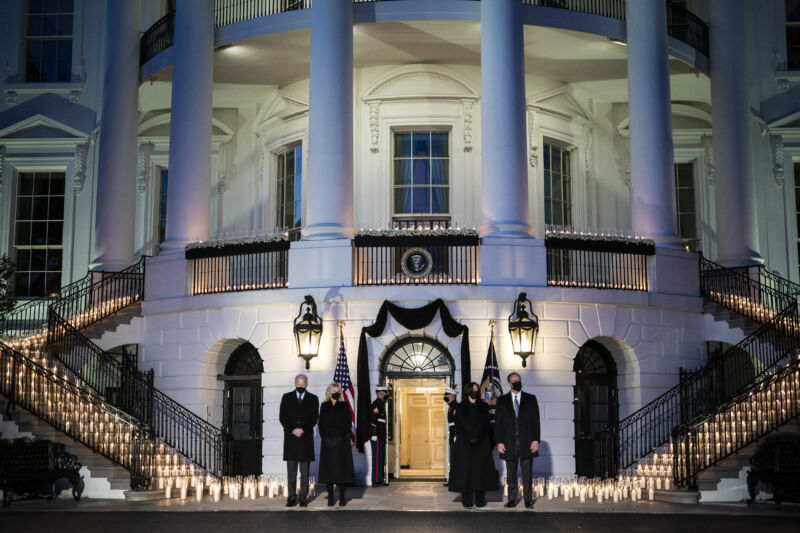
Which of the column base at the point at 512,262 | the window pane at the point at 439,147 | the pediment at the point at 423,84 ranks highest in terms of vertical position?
the pediment at the point at 423,84

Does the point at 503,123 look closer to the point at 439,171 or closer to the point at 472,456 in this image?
the point at 439,171

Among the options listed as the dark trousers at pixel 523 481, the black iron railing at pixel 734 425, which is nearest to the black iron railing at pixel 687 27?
the black iron railing at pixel 734 425

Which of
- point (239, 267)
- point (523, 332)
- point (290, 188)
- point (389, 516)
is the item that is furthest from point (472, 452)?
point (290, 188)

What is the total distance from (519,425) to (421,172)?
12.5 meters

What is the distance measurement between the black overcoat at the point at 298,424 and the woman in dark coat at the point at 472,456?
7.04 ft

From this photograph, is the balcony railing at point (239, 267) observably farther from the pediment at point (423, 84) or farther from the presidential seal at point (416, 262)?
the pediment at point (423, 84)

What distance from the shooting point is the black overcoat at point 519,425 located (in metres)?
15.7

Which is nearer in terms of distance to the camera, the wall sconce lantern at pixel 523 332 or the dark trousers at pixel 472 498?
the dark trousers at pixel 472 498

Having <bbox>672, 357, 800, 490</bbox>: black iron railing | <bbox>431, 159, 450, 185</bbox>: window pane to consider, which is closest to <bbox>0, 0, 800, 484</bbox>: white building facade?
<bbox>431, 159, 450, 185</bbox>: window pane

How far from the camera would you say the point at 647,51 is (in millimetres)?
24625

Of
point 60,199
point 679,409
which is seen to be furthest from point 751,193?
point 60,199

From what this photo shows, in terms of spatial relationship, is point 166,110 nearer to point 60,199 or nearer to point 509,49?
point 60,199

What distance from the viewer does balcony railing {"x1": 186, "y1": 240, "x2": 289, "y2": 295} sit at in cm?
2255

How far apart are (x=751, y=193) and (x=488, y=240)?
27.7 ft
